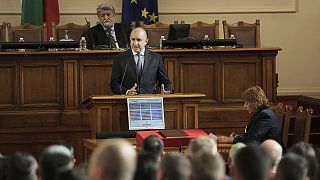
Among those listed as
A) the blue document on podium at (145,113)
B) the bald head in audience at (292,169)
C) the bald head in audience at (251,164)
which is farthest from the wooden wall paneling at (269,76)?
the bald head in audience at (251,164)

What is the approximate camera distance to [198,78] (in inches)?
384

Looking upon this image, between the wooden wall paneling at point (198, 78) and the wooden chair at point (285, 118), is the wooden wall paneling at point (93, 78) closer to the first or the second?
the wooden wall paneling at point (198, 78)

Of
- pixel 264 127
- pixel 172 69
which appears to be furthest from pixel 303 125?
pixel 172 69

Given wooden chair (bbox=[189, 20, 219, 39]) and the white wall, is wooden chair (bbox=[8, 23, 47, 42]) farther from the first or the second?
the white wall

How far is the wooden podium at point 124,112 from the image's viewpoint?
773cm

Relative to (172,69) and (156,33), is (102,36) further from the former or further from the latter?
(172,69)

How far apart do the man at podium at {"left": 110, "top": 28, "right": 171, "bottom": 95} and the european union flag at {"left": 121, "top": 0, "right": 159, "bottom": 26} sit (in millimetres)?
4031

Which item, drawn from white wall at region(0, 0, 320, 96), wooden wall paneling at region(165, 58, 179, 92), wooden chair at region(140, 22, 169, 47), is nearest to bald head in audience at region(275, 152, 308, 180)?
wooden wall paneling at region(165, 58, 179, 92)

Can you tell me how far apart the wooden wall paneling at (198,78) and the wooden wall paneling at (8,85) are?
6.60 feet

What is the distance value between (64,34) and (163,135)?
4263 millimetres

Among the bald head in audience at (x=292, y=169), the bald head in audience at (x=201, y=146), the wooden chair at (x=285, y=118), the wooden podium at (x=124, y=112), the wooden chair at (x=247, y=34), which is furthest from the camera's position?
the wooden chair at (x=247, y=34)

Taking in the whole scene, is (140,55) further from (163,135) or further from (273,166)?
(273,166)

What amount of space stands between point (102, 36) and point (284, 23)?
4.13 metres

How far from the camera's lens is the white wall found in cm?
1316
